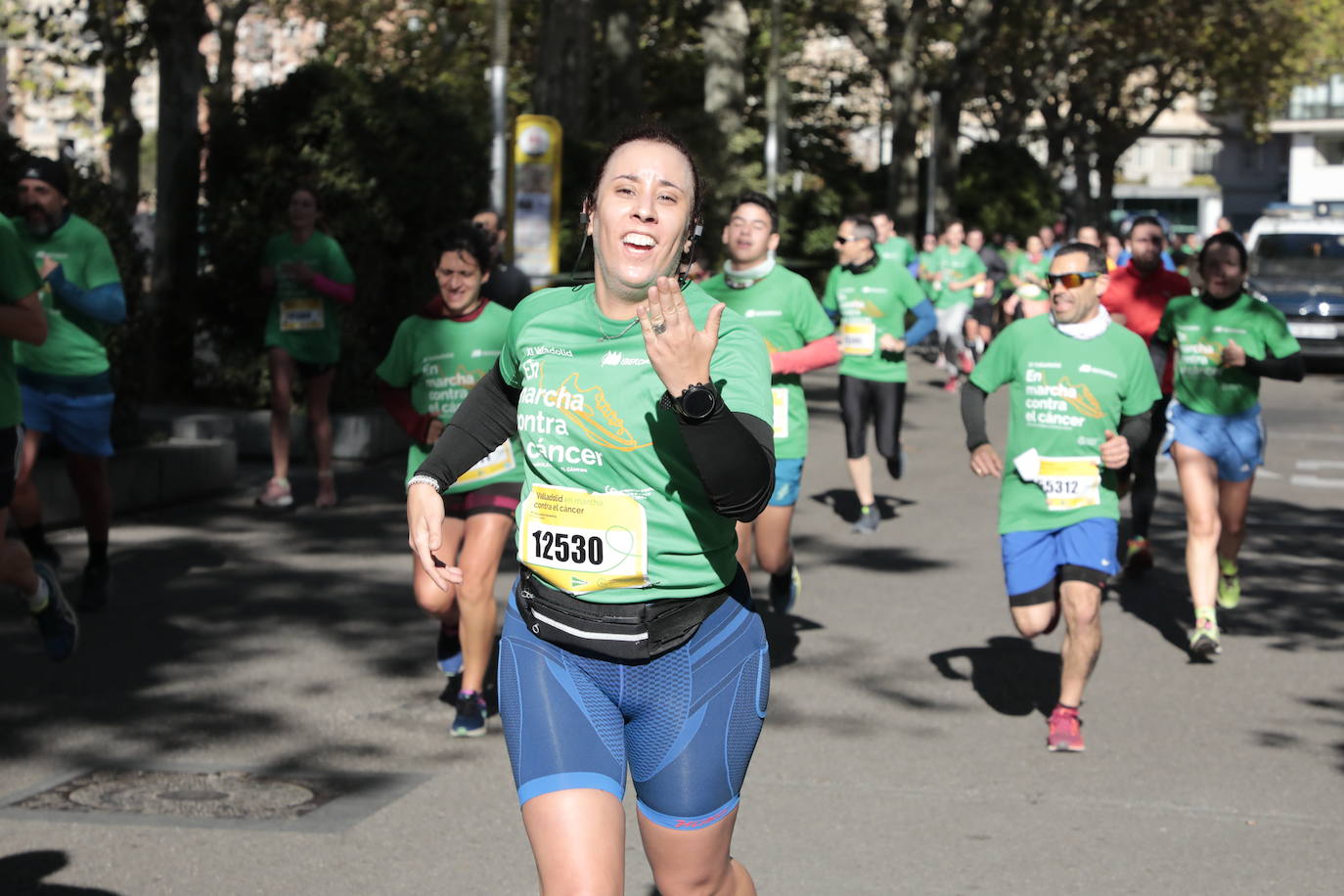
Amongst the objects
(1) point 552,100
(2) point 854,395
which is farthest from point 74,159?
(1) point 552,100

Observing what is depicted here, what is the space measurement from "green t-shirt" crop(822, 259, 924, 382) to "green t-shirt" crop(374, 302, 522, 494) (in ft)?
18.5

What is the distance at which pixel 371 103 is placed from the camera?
1628 centimetres

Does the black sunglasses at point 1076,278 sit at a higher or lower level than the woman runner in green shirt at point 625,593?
higher

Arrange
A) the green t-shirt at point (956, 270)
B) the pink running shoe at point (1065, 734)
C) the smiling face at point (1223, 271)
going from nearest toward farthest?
the pink running shoe at point (1065, 734)
the smiling face at point (1223, 271)
the green t-shirt at point (956, 270)

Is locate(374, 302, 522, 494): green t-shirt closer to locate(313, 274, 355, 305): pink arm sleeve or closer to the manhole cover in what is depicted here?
the manhole cover

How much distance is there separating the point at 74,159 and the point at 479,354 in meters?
6.56

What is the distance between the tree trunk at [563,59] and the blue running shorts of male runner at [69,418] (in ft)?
54.1

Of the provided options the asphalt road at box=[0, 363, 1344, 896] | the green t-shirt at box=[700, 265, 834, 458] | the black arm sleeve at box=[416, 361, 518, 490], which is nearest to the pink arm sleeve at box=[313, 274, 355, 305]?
the asphalt road at box=[0, 363, 1344, 896]

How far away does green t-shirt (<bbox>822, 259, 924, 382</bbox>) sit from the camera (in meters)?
12.6

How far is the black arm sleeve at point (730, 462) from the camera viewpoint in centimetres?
327

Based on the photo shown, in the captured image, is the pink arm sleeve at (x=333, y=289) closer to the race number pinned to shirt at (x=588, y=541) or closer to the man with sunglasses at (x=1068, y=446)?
the man with sunglasses at (x=1068, y=446)

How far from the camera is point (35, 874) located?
5.13 meters

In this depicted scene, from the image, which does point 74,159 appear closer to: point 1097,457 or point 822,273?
point 1097,457

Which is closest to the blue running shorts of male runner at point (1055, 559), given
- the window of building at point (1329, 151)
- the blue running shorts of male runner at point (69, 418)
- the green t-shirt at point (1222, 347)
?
the green t-shirt at point (1222, 347)
